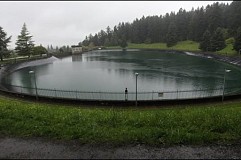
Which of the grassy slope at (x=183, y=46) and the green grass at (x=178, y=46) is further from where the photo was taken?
the green grass at (x=178, y=46)

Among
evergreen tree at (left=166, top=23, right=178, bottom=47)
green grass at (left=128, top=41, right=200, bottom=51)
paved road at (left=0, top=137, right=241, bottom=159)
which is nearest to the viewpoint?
paved road at (left=0, top=137, right=241, bottom=159)

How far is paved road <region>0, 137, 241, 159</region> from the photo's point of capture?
7141 mm

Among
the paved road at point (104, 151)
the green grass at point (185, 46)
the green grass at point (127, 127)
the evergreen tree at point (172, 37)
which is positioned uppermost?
the evergreen tree at point (172, 37)

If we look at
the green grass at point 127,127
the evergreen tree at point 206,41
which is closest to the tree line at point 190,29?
the evergreen tree at point 206,41

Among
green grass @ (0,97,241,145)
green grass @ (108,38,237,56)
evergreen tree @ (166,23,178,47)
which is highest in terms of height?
evergreen tree @ (166,23,178,47)

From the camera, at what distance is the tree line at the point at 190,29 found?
94631mm

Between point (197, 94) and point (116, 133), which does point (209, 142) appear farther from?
point (197, 94)

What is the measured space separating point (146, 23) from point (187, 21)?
115ft

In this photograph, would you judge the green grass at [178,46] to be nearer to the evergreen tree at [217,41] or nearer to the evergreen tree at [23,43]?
the evergreen tree at [217,41]

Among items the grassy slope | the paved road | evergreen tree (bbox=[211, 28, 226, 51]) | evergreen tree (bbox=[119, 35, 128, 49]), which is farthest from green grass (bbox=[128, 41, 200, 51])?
the paved road

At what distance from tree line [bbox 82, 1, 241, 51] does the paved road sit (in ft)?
254

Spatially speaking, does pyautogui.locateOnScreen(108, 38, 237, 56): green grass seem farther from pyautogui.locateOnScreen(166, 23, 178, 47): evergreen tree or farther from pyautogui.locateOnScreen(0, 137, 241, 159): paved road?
pyautogui.locateOnScreen(0, 137, 241, 159): paved road

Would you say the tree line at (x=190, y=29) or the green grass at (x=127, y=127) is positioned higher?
the tree line at (x=190, y=29)

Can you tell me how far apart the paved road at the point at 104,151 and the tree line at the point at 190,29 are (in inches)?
3047
